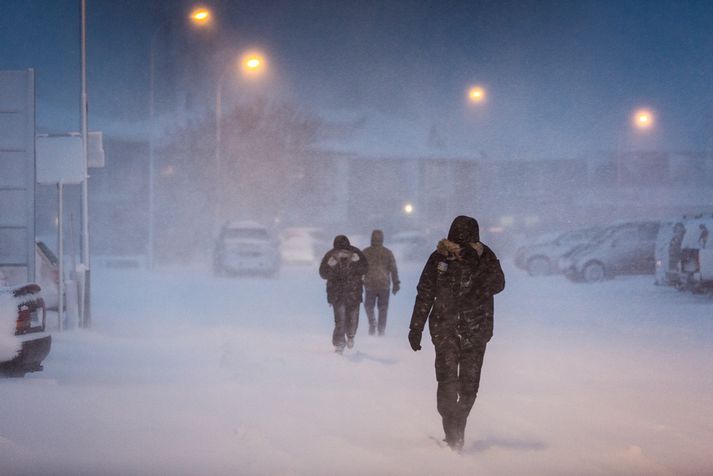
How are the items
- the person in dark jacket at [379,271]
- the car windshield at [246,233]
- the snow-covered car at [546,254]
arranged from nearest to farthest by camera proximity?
1. the person in dark jacket at [379,271]
2. the snow-covered car at [546,254]
3. the car windshield at [246,233]

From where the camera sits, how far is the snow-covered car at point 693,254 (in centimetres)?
2098

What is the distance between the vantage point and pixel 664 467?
21.5 ft

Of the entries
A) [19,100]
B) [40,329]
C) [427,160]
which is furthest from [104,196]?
[40,329]

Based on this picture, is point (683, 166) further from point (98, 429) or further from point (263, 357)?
point (98, 429)

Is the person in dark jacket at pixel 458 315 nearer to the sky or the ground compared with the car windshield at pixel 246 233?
nearer to the ground

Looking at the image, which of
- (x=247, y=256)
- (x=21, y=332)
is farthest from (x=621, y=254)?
(x=21, y=332)

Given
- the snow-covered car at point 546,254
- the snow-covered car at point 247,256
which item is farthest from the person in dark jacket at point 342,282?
the snow-covered car at point 546,254

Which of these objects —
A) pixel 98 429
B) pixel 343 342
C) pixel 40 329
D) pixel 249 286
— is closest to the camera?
pixel 98 429

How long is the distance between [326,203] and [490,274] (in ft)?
184

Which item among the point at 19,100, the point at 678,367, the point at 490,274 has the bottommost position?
the point at 678,367

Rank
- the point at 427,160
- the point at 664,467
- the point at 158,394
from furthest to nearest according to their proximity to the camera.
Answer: the point at 427,160
the point at 158,394
the point at 664,467

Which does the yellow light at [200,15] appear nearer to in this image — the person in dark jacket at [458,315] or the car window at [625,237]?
the car window at [625,237]

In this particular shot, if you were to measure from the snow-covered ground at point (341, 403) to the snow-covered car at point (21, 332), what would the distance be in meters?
0.20

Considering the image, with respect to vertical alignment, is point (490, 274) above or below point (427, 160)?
below
